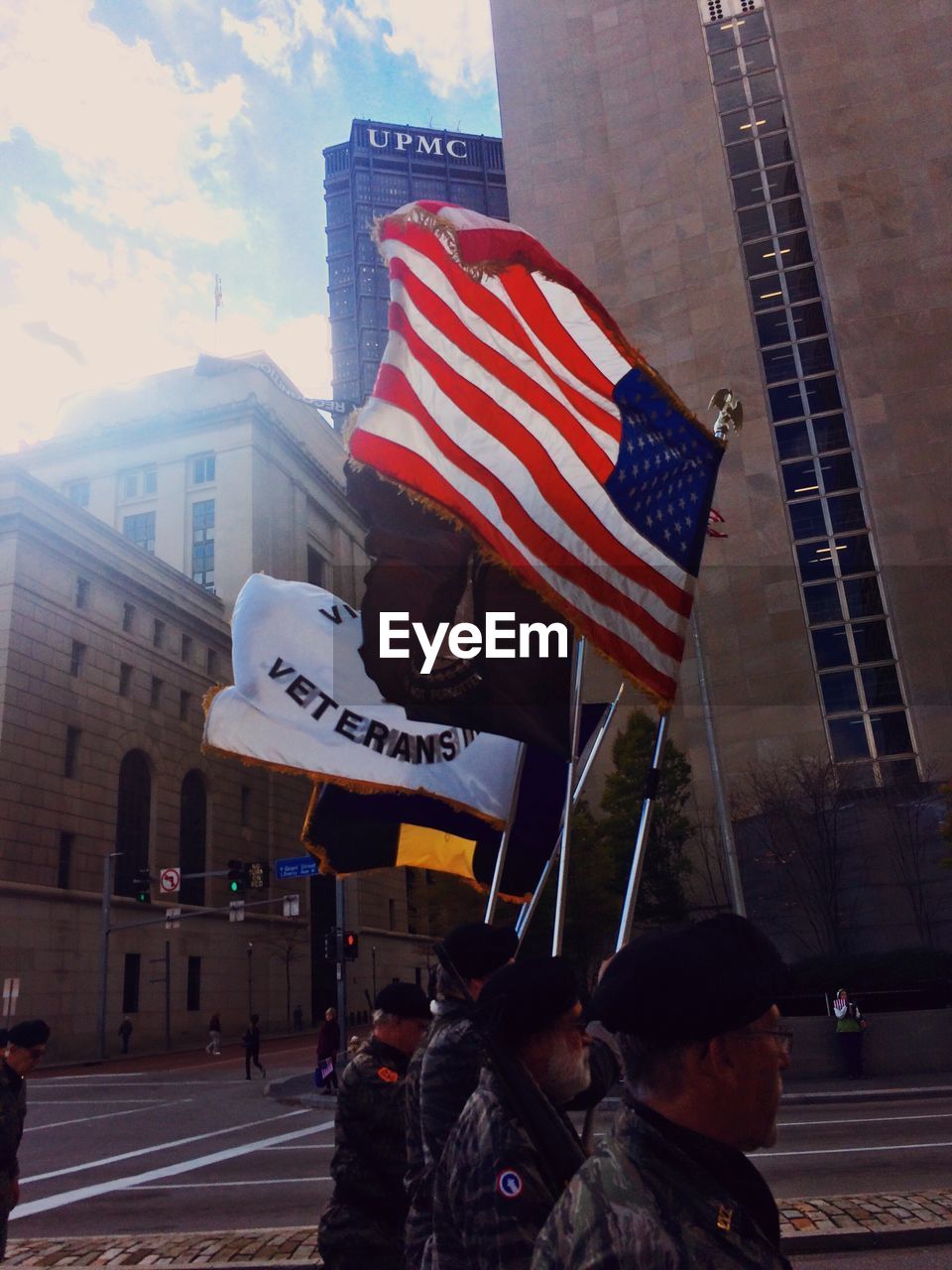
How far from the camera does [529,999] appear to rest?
292 centimetres

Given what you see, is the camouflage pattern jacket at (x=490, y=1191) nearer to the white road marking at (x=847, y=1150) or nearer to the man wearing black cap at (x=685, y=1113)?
the man wearing black cap at (x=685, y=1113)

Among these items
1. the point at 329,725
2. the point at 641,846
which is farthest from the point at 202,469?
the point at 641,846

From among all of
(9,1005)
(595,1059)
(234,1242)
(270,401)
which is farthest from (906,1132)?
(270,401)

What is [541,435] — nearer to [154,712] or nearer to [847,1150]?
[847,1150]

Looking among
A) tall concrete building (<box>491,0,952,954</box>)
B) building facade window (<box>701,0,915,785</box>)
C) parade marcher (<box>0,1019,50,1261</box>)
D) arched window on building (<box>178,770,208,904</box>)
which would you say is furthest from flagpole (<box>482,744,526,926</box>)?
arched window on building (<box>178,770,208,904</box>)

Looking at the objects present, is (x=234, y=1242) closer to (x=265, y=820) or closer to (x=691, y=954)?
(x=691, y=954)

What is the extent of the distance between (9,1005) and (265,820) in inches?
1273

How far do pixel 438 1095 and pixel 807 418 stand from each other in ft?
166

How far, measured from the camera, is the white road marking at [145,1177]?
1116cm

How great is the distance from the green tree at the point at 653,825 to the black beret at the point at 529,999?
38.3 m

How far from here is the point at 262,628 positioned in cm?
968

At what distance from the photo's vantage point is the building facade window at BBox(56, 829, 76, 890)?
47.8 m

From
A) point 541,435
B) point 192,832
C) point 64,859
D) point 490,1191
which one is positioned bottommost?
point 490,1191

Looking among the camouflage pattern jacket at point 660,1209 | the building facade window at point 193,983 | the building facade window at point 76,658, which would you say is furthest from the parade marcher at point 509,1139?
the building facade window at point 193,983
